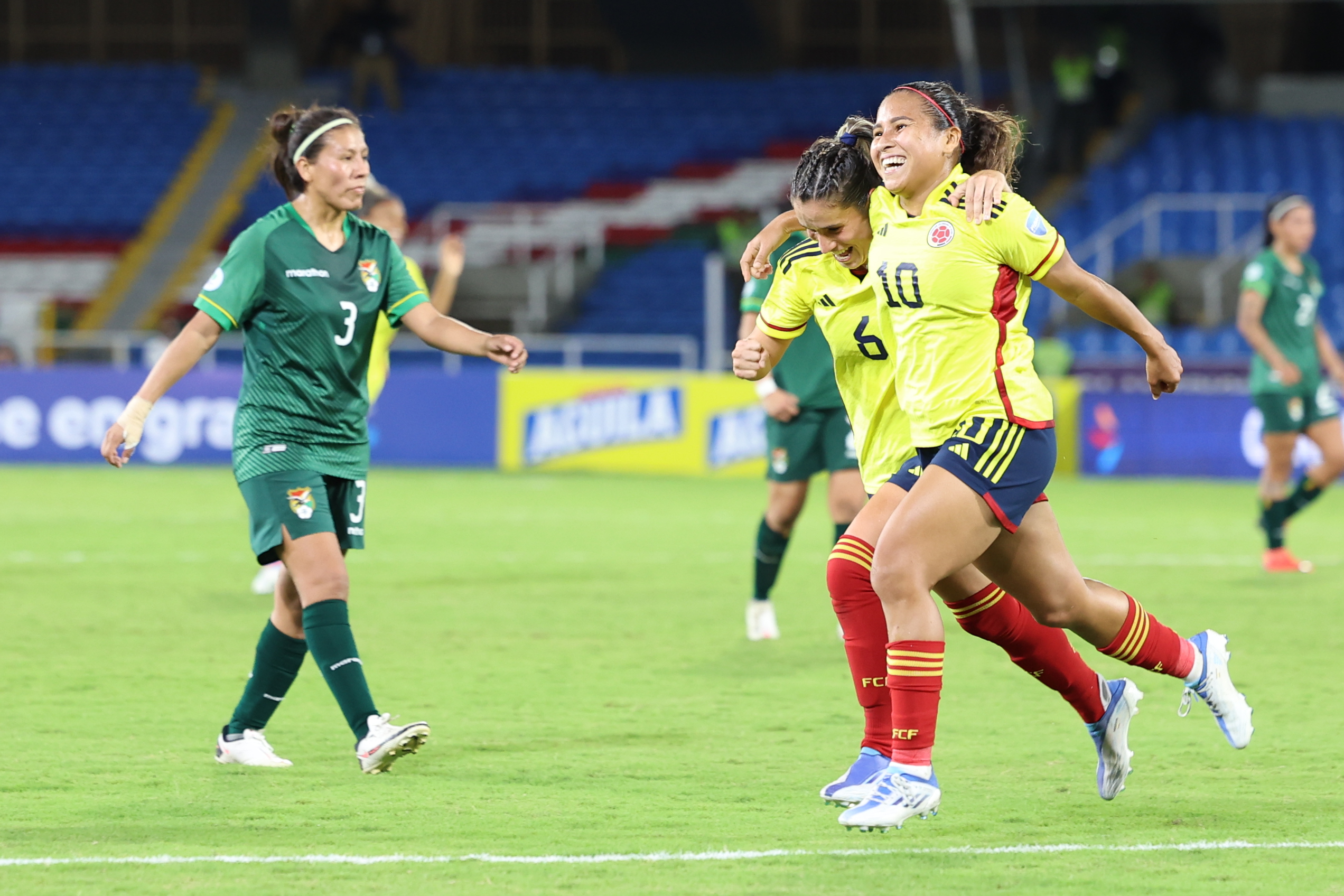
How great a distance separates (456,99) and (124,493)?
1767 centimetres

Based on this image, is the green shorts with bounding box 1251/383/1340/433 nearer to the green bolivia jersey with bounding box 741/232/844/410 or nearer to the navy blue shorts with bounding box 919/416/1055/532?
the green bolivia jersey with bounding box 741/232/844/410

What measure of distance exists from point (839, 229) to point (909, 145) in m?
0.39

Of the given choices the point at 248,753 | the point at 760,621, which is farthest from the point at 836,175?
the point at 760,621

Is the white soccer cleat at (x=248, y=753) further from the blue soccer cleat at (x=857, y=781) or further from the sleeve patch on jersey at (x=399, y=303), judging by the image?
the blue soccer cleat at (x=857, y=781)

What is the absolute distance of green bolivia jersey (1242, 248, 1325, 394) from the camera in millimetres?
11648

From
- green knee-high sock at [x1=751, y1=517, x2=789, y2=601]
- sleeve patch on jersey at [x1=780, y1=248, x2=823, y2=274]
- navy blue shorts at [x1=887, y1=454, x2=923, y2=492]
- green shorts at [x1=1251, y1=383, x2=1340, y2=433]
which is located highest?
sleeve patch on jersey at [x1=780, y1=248, x2=823, y2=274]

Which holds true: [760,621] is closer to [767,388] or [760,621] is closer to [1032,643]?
[767,388]

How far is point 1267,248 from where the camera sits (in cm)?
1168

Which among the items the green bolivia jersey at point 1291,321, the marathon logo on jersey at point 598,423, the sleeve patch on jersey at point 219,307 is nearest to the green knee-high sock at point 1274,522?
the green bolivia jersey at point 1291,321

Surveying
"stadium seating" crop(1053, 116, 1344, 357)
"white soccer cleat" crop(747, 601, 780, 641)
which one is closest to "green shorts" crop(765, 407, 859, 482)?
"white soccer cleat" crop(747, 601, 780, 641)

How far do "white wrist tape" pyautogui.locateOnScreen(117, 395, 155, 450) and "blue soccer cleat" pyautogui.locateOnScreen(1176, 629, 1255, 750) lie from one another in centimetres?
334

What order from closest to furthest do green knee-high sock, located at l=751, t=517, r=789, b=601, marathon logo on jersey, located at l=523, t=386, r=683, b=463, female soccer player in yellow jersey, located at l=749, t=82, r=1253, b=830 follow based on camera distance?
female soccer player in yellow jersey, located at l=749, t=82, r=1253, b=830 < green knee-high sock, located at l=751, t=517, r=789, b=601 < marathon logo on jersey, located at l=523, t=386, r=683, b=463

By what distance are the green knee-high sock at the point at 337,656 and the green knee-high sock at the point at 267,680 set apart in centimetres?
25

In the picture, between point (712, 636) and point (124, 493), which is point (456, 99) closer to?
point (124, 493)
